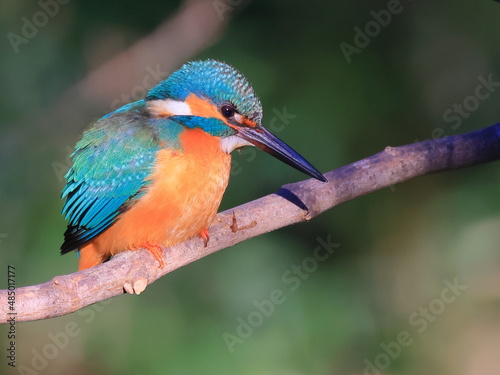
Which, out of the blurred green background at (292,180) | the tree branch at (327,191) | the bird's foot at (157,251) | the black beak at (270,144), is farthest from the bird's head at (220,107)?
the blurred green background at (292,180)

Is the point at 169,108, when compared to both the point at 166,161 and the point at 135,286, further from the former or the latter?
the point at 135,286

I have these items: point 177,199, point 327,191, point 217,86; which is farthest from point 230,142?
point 327,191

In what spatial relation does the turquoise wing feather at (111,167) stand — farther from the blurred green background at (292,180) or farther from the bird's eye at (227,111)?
the blurred green background at (292,180)

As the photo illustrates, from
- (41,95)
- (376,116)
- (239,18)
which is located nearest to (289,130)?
(376,116)

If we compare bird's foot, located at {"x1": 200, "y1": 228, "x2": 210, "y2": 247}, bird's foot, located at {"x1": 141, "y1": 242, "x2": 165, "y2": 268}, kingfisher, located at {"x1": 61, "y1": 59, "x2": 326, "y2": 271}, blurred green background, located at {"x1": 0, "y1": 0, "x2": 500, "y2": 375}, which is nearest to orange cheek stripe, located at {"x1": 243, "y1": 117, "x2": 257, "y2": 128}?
kingfisher, located at {"x1": 61, "y1": 59, "x2": 326, "y2": 271}

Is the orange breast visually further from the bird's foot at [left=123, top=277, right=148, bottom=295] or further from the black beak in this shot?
the bird's foot at [left=123, top=277, right=148, bottom=295]

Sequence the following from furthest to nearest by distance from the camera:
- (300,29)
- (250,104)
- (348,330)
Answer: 1. (300,29)
2. (348,330)
3. (250,104)

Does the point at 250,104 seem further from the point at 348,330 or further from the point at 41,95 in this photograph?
the point at 41,95
